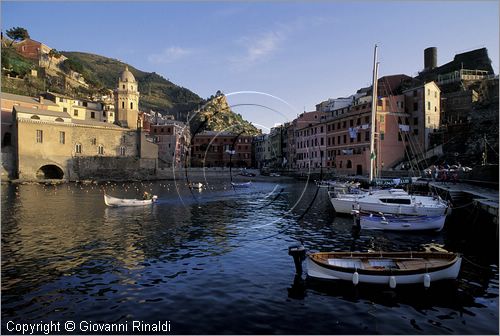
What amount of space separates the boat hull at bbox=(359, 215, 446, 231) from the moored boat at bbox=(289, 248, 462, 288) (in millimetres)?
10624

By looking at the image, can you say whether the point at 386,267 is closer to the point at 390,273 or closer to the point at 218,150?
the point at 390,273

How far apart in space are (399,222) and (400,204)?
2.84 metres

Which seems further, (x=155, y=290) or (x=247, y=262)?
(x=247, y=262)

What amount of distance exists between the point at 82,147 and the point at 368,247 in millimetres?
84400

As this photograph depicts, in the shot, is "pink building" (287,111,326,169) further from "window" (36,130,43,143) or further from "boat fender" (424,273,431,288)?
"boat fender" (424,273,431,288)

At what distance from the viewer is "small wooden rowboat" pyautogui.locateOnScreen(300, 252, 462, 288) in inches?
578

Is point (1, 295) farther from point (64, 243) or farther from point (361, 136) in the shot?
point (361, 136)

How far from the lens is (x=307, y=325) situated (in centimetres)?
1166

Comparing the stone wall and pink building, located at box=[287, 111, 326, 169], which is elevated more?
pink building, located at box=[287, 111, 326, 169]

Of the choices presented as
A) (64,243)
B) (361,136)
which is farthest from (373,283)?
(361,136)

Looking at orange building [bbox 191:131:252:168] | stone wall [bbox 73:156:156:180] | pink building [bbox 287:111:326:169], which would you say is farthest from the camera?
orange building [bbox 191:131:252:168]

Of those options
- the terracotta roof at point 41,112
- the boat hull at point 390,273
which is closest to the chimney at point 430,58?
the boat hull at point 390,273

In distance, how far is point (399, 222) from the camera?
88.3ft

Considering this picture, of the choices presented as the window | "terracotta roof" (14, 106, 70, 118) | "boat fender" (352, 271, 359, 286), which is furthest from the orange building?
"boat fender" (352, 271, 359, 286)
